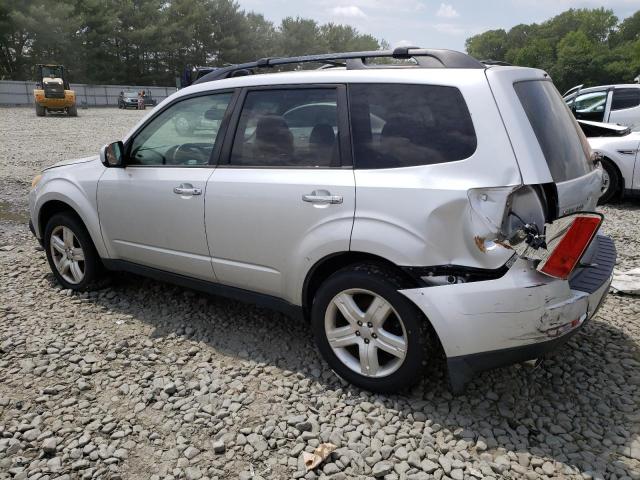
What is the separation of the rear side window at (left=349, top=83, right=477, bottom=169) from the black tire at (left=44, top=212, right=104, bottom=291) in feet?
8.52

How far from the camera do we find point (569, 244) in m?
2.54

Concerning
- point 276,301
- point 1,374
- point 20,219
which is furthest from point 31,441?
point 20,219

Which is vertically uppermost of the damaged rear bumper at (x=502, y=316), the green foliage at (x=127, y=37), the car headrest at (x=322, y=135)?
the green foliage at (x=127, y=37)

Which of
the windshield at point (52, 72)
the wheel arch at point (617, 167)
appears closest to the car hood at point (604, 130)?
the wheel arch at point (617, 167)

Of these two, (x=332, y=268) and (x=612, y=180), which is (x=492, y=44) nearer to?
(x=612, y=180)

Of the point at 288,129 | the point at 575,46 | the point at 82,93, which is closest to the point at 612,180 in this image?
the point at 288,129

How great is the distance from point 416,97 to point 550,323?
1.33 m

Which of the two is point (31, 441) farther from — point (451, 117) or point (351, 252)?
point (451, 117)

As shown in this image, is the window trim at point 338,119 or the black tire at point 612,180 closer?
the window trim at point 338,119

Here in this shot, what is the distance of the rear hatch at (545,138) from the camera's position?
2.61 metres

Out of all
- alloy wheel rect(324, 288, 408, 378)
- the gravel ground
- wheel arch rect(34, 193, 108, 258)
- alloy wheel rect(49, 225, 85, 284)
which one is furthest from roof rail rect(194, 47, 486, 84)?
alloy wheel rect(49, 225, 85, 284)

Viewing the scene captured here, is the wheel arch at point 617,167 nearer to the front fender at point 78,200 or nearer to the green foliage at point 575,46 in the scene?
the front fender at point 78,200

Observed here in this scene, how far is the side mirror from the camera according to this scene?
402 centimetres

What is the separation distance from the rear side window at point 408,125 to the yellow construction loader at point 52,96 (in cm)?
3107
